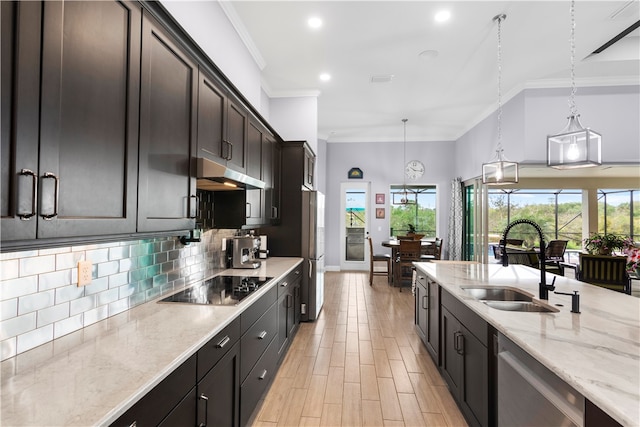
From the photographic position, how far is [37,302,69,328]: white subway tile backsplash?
1.22 m

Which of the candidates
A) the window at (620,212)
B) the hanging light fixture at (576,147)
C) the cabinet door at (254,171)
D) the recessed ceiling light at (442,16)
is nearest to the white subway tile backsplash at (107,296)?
the cabinet door at (254,171)

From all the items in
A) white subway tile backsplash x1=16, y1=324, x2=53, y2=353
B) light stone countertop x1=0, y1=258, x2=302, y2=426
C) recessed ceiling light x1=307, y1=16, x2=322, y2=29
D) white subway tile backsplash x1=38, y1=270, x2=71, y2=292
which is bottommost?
light stone countertop x1=0, y1=258, x2=302, y2=426

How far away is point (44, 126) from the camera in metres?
0.86

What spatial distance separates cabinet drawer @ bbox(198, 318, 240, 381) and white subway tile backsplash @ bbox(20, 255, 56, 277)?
70 centimetres

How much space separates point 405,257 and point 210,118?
482cm

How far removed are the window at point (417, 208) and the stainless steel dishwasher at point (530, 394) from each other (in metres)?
6.26

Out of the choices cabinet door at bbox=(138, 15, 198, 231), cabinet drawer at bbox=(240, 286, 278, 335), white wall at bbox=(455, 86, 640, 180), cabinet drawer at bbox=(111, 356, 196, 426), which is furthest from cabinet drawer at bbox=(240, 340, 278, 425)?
white wall at bbox=(455, 86, 640, 180)

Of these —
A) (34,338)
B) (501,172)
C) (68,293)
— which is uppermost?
(501,172)

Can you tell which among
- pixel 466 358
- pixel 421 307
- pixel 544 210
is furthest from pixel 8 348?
pixel 544 210

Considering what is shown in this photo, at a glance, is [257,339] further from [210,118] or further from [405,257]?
[405,257]

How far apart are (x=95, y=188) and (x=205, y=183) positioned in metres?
1.12

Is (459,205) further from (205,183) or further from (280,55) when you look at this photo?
(205,183)

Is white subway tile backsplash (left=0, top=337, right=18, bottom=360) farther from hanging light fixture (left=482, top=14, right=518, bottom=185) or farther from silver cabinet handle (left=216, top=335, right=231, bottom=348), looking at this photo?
hanging light fixture (left=482, top=14, right=518, bottom=185)

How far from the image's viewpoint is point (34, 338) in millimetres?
1188
